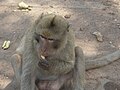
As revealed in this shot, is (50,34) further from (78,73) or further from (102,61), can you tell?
(102,61)

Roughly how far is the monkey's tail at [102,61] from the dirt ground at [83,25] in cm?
8

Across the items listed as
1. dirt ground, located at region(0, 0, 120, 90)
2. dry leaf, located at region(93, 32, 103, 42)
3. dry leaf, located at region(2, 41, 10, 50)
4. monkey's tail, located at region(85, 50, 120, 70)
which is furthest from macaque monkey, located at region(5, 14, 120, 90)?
Result: dry leaf, located at region(93, 32, 103, 42)

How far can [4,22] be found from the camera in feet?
22.3

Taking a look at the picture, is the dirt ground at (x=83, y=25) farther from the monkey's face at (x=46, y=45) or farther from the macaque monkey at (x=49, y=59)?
the monkey's face at (x=46, y=45)

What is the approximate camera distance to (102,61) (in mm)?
5812

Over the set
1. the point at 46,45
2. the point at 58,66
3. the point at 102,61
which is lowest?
the point at 102,61

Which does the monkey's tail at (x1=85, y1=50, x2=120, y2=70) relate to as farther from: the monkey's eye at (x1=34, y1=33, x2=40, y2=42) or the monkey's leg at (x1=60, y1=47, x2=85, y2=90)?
the monkey's eye at (x1=34, y1=33, x2=40, y2=42)

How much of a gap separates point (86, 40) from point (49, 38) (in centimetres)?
226

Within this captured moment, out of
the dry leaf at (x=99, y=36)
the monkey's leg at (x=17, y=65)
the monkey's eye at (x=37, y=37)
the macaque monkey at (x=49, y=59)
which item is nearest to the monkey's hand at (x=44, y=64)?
the macaque monkey at (x=49, y=59)

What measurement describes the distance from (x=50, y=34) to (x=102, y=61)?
180 centimetres

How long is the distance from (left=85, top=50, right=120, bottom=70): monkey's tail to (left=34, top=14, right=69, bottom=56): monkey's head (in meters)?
1.27

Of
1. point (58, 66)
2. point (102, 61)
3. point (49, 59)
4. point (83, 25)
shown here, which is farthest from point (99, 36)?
point (49, 59)

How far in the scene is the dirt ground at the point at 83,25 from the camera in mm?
5736

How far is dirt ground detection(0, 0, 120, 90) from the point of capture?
574cm
